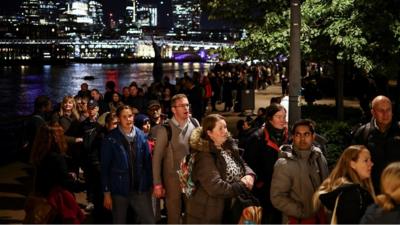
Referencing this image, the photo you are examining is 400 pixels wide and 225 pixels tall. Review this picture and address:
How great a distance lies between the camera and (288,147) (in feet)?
19.7

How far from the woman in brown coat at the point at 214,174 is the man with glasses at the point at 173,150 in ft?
4.75

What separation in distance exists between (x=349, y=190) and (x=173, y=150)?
270 centimetres

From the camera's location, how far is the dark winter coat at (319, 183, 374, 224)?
464cm

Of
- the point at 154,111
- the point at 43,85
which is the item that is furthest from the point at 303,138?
the point at 43,85

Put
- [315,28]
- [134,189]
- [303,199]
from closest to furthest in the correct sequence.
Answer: [303,199]
[134,189]
[315,28]

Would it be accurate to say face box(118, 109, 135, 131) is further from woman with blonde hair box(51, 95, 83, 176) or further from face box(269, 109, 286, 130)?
woman with blonde hair box(51, 95, 83, 176)

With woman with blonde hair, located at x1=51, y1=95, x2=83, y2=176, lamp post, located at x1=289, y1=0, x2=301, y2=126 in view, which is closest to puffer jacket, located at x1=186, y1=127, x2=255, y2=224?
lamp post, located at x1=289, y1=0, x2=301, y2=126

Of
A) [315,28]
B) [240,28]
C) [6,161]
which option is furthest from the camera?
[6,161]

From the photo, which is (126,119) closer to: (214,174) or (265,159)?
(265,159)

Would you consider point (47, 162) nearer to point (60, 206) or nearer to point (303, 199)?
point (60, 206)

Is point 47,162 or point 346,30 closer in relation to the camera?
point 47,162

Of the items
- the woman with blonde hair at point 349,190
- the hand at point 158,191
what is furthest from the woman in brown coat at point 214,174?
the hand at point 158,191

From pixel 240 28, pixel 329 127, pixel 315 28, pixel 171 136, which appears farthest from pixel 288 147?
pixel 240 28

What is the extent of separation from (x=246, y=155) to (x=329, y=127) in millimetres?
4296
